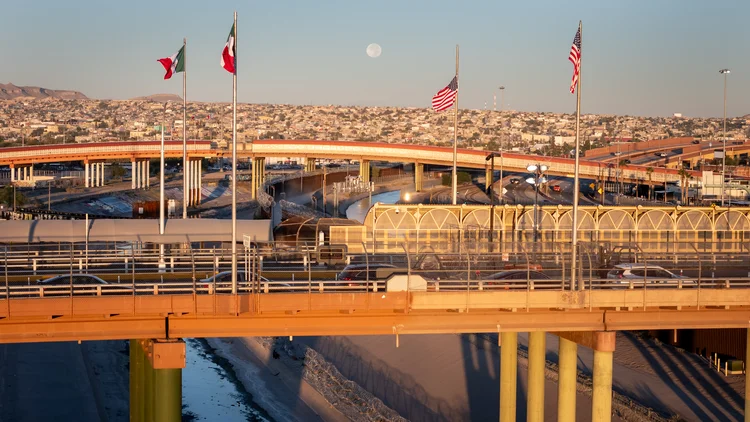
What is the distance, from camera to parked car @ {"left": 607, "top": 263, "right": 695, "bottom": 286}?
23.7 metres

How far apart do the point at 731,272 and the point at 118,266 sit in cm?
2019

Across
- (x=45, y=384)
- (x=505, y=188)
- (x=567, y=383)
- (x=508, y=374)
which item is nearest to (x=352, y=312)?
(x=567, y=383)

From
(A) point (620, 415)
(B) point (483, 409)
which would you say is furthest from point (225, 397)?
(A) point (620, 415)

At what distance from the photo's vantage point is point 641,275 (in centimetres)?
2772

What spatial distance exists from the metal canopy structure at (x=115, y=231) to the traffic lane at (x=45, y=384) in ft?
16.3

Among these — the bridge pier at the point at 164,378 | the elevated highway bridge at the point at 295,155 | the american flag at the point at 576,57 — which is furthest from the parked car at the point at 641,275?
the elevated highway bridge at the point at 295,155

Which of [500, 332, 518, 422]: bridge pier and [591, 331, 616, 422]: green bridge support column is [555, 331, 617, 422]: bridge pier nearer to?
[591, 331, 616, 422]: green bridge support column

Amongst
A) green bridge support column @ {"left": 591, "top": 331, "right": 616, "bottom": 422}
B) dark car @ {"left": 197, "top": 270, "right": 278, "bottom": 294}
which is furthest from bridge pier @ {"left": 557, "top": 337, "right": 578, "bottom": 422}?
dark car @ {"left": 197, "top": 270, "right": 278, "bottom": 294}

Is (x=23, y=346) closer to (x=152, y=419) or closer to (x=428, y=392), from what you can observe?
(x=428, y=392)

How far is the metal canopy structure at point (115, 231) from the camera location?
3753cm

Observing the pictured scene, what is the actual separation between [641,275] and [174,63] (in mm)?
19540

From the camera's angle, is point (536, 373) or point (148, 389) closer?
point (148, 389)

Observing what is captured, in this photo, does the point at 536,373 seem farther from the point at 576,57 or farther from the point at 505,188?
the point at 505,188

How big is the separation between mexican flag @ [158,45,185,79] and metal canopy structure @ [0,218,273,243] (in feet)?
19.4
